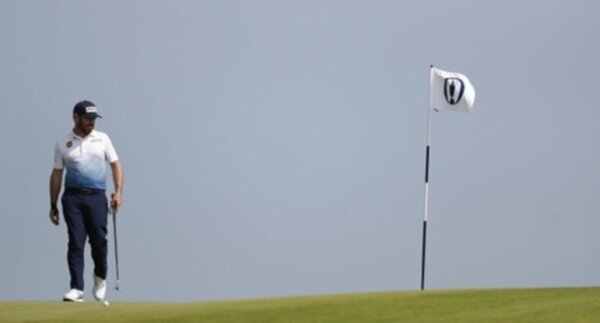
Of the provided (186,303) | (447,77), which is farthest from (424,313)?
(447,77)

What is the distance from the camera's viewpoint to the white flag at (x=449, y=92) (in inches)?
1259

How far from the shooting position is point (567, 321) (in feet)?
57.5

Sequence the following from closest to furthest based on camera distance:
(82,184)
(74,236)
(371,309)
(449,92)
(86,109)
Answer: (371,309) < (86,109) < (82,184) < (74,236) < (449,92)

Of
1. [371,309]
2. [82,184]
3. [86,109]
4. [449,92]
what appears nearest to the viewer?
[371,309]

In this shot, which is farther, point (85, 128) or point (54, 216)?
point (54, 216)

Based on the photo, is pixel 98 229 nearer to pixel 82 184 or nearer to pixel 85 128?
pixel 82 184

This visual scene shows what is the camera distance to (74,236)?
2236 cm

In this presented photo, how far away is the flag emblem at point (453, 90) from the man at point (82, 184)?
1149 centimetres

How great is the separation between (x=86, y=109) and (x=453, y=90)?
1220cm

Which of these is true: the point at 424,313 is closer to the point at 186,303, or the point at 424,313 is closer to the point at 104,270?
the point at 186,303

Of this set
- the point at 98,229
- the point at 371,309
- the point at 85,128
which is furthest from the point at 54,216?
the point at 371,309

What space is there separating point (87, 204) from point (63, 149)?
3.04 feet

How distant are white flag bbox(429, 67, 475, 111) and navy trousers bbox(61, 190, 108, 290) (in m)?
11.2

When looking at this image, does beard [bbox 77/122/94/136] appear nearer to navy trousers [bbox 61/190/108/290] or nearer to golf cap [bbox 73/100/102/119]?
golf cap [bbox 73/100/102/119]
